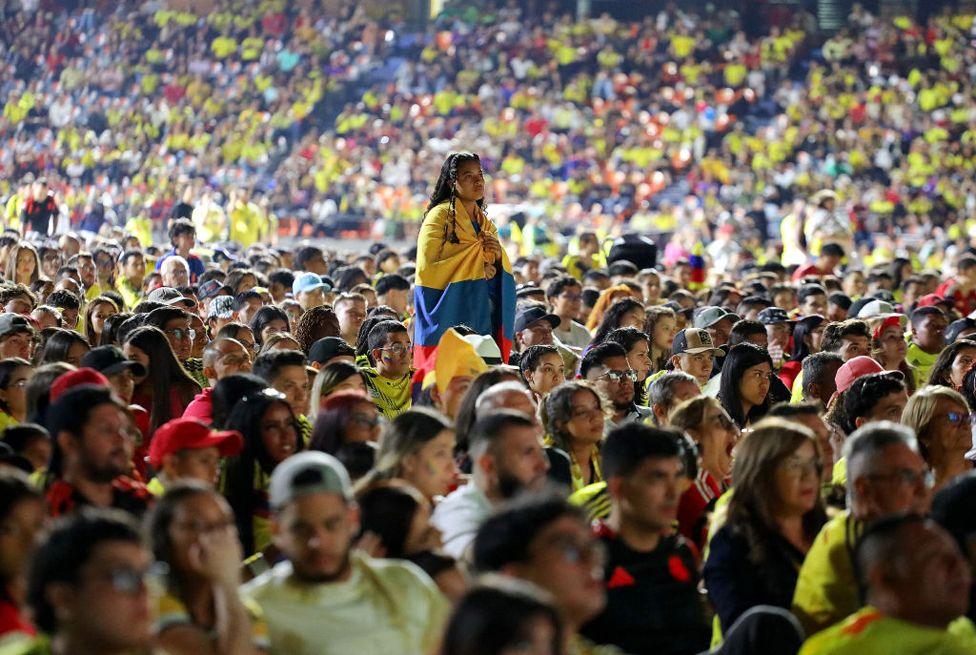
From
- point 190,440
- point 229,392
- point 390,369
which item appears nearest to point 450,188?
point 390,369

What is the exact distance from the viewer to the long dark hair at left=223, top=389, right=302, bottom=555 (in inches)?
224

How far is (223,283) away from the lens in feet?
42.1

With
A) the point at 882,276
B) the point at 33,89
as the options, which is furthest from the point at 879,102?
the point at 33,89

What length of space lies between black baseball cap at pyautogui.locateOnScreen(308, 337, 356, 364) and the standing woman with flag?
0.85 meters

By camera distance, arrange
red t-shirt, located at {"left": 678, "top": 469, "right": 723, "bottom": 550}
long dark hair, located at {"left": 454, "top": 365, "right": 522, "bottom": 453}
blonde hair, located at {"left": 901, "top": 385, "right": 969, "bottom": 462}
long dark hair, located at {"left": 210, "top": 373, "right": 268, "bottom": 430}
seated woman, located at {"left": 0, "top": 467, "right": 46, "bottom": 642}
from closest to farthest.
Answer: seated woman, located at {"left": 0, "top": 467, "right": 46, "bottom": 642}
red t-shirt, located at {"left": 678, "top": 469, "right": 723, "bottom": 550}
long dark hair, located at {"left": 454, "top": 365, "right": 522, "bottom": 453}
long dark hair, located at {"left": 210, "top": 373, "right": 268, "bottom": 430}
blonde hair, located at {"left": 901, "top": 385, "right": 969, "bottom": 462}

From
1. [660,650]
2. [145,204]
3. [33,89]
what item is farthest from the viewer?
[33,89]

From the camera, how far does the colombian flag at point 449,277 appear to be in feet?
30.6

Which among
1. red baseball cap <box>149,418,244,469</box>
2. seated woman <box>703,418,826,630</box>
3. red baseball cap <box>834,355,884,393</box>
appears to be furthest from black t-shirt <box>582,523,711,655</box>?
red baseball cap <box>834,355,884,393</box>

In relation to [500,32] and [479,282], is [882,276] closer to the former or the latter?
[479,282]

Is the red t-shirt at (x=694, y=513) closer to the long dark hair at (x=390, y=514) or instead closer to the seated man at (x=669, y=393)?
the seated man at (x=669, y=393)

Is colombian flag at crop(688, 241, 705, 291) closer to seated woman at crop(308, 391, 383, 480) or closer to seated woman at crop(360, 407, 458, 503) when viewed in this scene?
seated woman at crop(308, 391, 383, 480)

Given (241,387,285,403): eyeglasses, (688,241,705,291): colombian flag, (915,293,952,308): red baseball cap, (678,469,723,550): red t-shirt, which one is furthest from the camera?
(688,241,705,291): colombian flag

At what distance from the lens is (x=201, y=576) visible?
12.8ft

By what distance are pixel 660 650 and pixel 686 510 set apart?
1246mm
